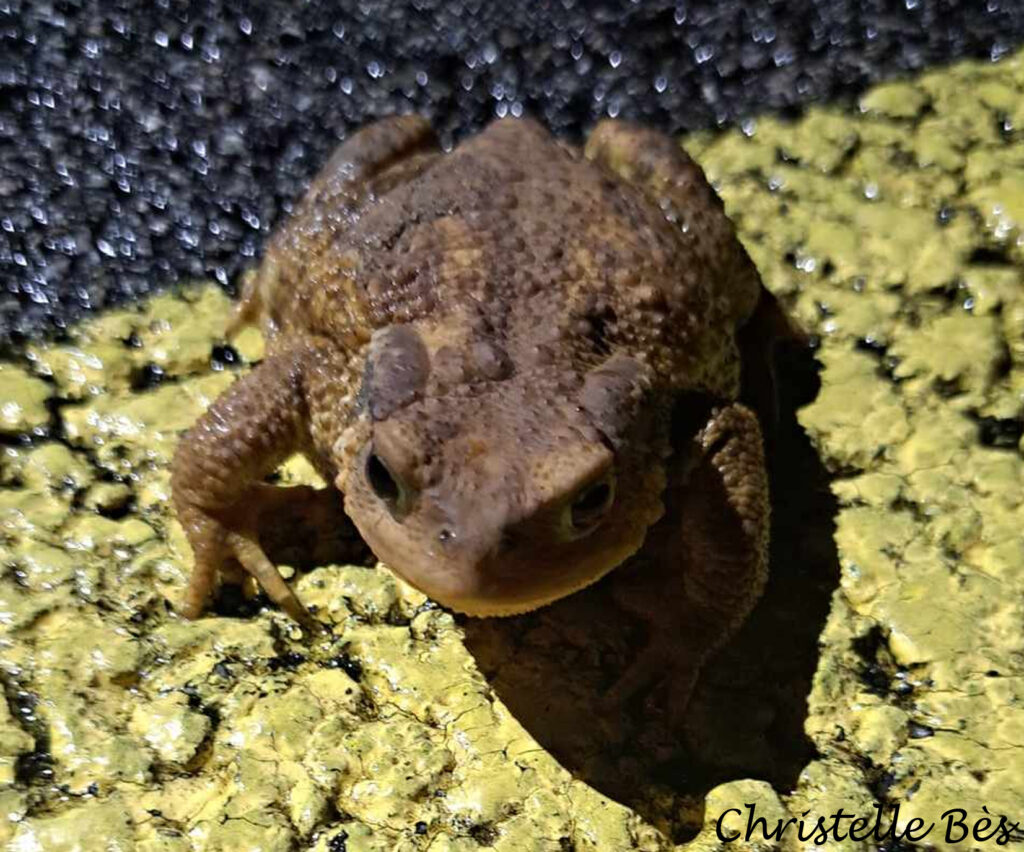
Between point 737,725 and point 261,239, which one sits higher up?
point 261,239

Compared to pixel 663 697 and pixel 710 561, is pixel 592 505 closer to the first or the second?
pixel 710 561

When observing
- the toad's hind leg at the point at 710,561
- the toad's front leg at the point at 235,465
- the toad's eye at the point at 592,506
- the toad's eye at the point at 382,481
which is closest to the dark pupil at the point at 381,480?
the toad's eye at the point at 382,481

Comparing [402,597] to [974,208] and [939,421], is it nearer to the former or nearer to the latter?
[939,421]

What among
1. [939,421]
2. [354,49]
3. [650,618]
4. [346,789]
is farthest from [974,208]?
[346,789]

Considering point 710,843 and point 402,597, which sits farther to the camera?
point 402,597

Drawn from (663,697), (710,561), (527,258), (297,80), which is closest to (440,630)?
(663,697)

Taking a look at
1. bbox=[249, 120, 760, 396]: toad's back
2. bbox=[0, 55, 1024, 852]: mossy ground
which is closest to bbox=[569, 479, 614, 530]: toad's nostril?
bbox=[249, 120, 760, 396]: toad's back

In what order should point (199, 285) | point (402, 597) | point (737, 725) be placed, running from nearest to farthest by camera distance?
point (737, 725) → point (402, 597) → point (199, 285)
